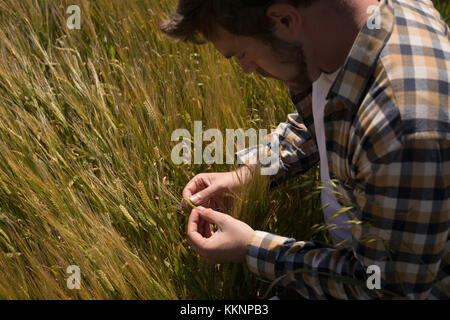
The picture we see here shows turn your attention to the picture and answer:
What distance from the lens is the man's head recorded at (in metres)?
1.22

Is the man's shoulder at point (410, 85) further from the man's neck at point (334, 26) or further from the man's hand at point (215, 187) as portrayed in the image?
the man's hand at point (215, 187)

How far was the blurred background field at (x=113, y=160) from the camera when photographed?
4.65 feet

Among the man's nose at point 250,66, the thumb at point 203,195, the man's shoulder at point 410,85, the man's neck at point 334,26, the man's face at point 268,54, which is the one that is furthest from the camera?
the thumb at point 203,195

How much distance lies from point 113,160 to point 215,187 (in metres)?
0.41

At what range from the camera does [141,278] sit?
4.45 ft

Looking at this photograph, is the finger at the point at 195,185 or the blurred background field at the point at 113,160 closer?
the blurred background field at the point at 113,160

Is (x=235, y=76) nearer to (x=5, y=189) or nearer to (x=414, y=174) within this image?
(x=5, y=189)

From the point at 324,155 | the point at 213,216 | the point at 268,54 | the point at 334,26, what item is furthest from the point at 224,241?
the point at 334,26

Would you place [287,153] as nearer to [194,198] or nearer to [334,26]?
[194,198]

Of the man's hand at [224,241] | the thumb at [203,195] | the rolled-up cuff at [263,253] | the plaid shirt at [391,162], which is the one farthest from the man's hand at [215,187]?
the plaid shirt at [391,162]

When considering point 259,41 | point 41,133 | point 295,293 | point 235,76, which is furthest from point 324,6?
point 41,133

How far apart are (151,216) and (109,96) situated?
686 mm

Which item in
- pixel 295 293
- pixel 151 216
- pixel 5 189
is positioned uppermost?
pixel 5 189

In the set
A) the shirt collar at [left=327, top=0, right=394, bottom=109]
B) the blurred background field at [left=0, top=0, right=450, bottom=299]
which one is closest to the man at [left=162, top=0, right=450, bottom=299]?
the shirt collar at [left=327, top=0, right=394, bottom=109]
